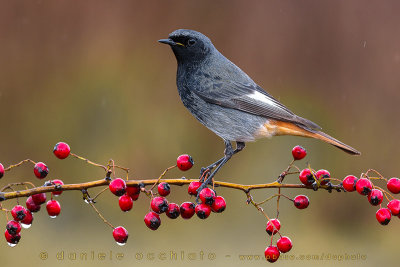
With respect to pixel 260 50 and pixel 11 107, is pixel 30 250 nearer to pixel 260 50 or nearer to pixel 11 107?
pixel 11 107

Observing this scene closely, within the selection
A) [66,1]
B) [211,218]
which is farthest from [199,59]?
[66,1]

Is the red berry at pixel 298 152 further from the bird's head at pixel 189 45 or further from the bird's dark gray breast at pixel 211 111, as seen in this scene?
the bird's head at pixel 189 45

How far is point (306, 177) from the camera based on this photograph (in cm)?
212

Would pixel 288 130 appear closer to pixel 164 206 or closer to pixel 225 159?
pixel 225 159

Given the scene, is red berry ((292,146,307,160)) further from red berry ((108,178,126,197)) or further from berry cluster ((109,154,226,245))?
red berry ((108,178,126,197))

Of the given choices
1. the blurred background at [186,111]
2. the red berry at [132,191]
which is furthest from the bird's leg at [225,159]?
the blurred background at [186,111]

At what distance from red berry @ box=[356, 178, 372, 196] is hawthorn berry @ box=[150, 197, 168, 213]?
2.26 ft

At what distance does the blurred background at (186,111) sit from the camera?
5.64 metres

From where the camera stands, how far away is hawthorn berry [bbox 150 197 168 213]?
205 centimetres

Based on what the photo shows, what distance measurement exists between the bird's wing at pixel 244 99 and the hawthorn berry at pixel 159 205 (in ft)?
3.11

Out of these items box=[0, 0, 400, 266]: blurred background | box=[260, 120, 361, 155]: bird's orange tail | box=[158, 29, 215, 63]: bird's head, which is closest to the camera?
box=[260, 120, 361, 155]: bird's orange tail

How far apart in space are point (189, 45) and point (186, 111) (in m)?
3.26

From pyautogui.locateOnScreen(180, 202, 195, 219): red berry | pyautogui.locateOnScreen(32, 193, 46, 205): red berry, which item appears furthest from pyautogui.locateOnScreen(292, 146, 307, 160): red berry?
pyautogui.locateOnScreen(32, 193, 46, 205): red berry

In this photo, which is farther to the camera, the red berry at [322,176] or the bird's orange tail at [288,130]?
the bird's orange tail at [288,130]
